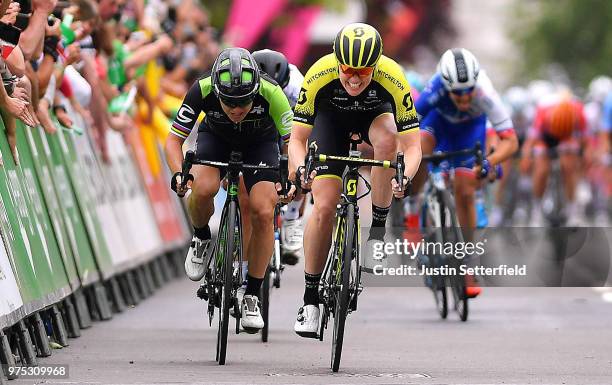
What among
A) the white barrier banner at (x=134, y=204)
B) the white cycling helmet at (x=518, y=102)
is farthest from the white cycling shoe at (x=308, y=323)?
the white cycling helmet at (x=518, y=102)

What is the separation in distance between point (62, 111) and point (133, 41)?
3.92 m

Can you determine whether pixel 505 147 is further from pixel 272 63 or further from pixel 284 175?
pixel 284 175

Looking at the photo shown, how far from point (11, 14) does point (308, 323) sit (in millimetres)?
2822

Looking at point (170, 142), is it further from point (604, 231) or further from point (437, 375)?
point (604, 231)

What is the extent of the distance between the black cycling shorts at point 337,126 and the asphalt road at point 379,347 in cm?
137

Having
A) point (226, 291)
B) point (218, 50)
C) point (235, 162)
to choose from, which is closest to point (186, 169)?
point (235, 162)

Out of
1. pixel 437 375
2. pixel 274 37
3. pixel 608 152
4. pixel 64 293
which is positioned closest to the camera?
pixel 437 375

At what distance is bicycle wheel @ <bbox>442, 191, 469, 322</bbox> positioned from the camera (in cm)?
1432

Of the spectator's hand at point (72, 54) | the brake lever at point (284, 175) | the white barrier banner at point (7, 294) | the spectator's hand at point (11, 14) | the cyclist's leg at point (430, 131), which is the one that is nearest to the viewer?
the white barrier banner at point (7, 294)

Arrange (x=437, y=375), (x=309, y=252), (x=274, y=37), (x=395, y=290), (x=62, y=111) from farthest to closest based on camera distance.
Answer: (x=274, y=37), (x=395, y=290), (x=62, y=111), (x=309, y=252), (x=437, y=375)

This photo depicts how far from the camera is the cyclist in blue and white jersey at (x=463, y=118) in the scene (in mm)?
14570

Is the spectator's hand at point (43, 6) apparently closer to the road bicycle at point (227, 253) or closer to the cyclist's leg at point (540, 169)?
the road bicycle at point (227, 253)

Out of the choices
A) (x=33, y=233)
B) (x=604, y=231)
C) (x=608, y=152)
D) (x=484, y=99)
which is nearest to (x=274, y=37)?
(x=608, y=152)

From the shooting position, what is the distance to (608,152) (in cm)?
2844
